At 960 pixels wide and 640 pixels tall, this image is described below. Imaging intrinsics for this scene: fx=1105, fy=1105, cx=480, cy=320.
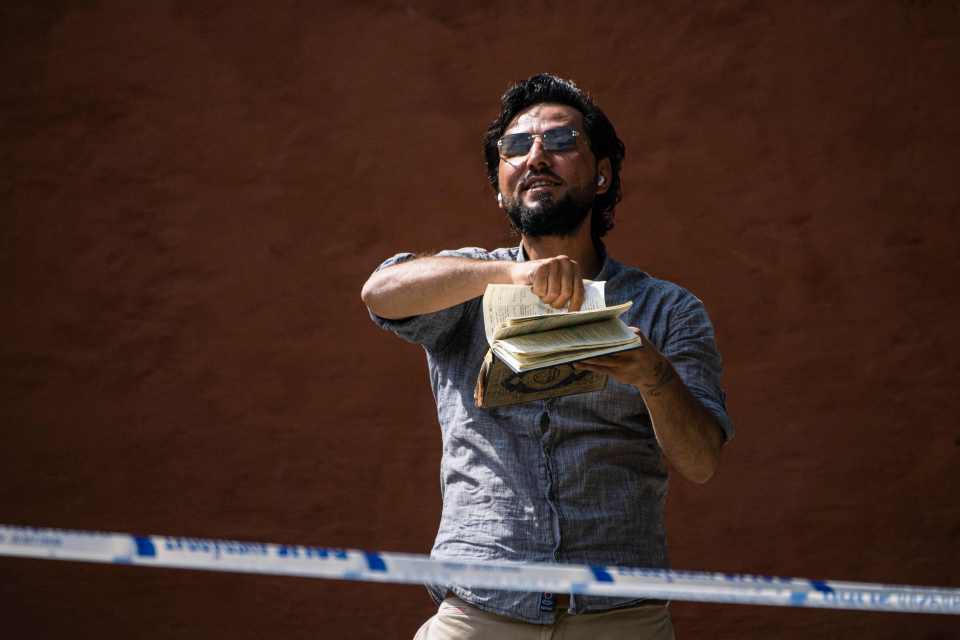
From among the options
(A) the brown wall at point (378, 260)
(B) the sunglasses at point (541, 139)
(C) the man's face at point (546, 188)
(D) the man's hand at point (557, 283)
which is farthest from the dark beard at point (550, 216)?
(A) the brown wall at point (378, 260)

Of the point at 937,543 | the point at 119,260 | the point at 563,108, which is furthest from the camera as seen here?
the point at 119,260

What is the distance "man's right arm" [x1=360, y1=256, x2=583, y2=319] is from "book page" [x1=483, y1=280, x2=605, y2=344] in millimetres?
16

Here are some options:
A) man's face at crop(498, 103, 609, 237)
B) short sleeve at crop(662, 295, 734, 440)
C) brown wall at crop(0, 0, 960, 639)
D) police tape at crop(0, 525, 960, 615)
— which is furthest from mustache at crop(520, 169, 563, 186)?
brown wall at crop(0, 0, 960, 639)

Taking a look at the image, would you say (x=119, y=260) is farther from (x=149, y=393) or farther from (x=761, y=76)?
(x=761, y=76)

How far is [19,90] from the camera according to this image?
4.15 m

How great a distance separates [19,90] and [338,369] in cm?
160

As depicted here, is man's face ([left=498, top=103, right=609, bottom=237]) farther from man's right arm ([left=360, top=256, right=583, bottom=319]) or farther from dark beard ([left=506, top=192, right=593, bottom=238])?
man's right arm ([left=360, top=256, right=583, bottom=319])

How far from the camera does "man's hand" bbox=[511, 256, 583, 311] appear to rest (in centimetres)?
195

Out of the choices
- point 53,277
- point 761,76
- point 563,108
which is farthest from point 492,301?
point 53,277

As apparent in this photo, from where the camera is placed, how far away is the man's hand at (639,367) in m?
1.92

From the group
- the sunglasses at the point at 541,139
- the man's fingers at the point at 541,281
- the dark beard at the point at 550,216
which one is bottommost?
the man's fingers at the point at 541,281

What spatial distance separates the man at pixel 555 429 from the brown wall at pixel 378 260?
5.42 ft

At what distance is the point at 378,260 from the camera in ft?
13.2

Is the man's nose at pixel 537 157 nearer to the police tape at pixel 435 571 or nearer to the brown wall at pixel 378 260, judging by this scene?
the police tape at pixel 435 571
